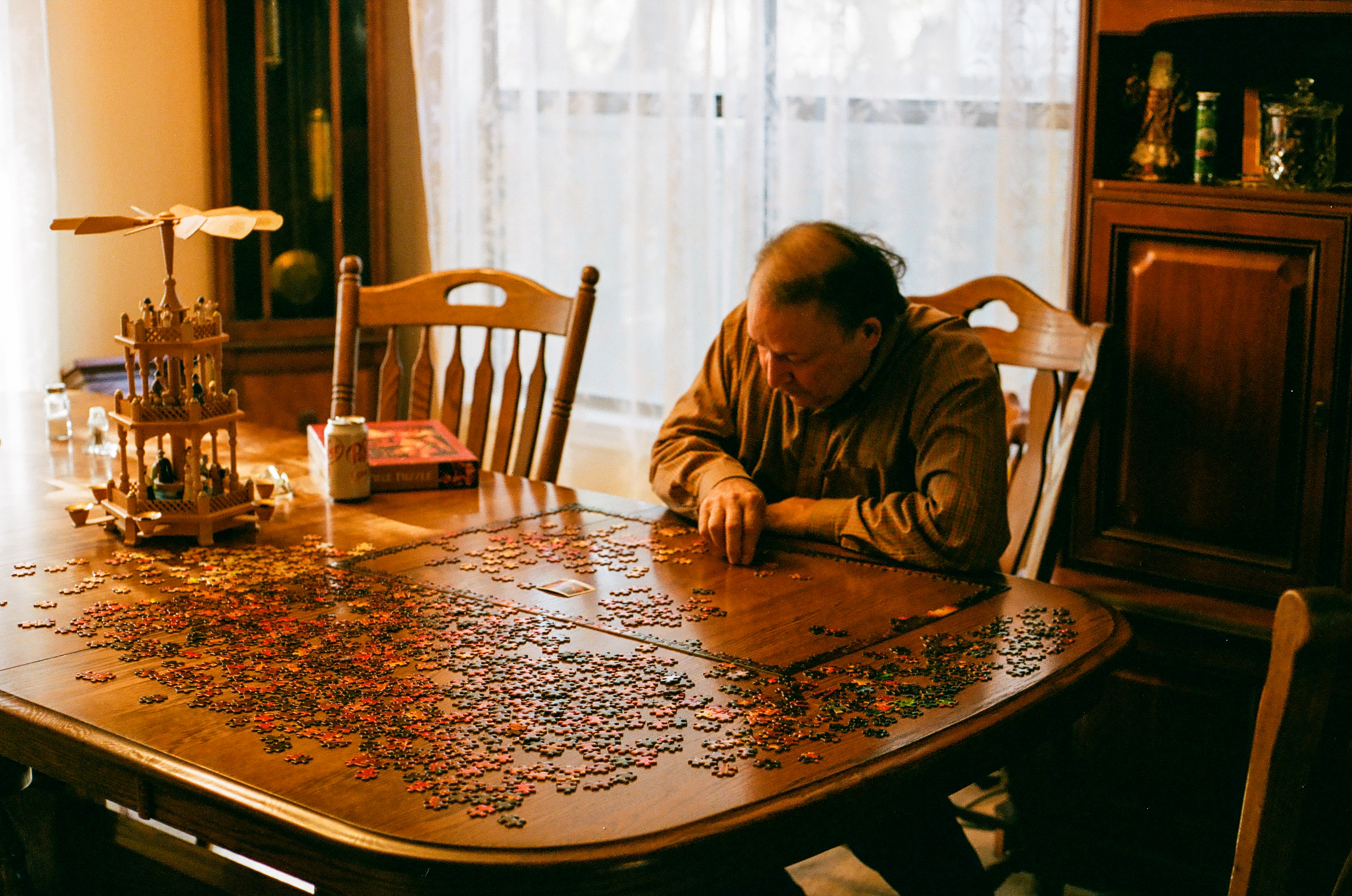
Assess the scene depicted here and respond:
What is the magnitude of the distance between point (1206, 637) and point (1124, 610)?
159 millimetres

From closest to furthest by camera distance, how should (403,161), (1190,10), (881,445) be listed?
(881,445), (1190,10), (403,161)

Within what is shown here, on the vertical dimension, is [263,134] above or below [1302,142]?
above

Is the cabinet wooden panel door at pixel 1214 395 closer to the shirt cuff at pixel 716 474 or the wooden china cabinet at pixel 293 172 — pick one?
the shirt cuff at pixel 716 474

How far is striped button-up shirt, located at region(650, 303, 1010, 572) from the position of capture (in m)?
2.02

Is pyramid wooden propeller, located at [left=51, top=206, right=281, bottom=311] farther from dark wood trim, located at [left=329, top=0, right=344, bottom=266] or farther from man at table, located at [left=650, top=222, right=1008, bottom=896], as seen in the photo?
dark wood trim, located at [left=329, top=0, right=344, bottom=266]

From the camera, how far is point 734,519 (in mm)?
2018

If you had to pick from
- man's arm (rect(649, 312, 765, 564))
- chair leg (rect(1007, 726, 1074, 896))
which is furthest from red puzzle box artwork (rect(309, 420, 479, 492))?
chair leg (rect(1007, 726, 1074, 896))

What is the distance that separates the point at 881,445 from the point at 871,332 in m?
0.18

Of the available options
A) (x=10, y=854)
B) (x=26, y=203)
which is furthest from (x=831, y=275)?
(x=26, y=203)

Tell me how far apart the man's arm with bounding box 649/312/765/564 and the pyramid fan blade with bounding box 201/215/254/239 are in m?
0.71

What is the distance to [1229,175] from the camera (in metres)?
2.86

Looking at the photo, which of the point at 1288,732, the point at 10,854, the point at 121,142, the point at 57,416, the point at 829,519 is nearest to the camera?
the point at 1288,732

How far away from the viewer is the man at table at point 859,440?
2.00 meters

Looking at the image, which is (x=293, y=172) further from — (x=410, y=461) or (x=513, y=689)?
(x=513, y=689)
